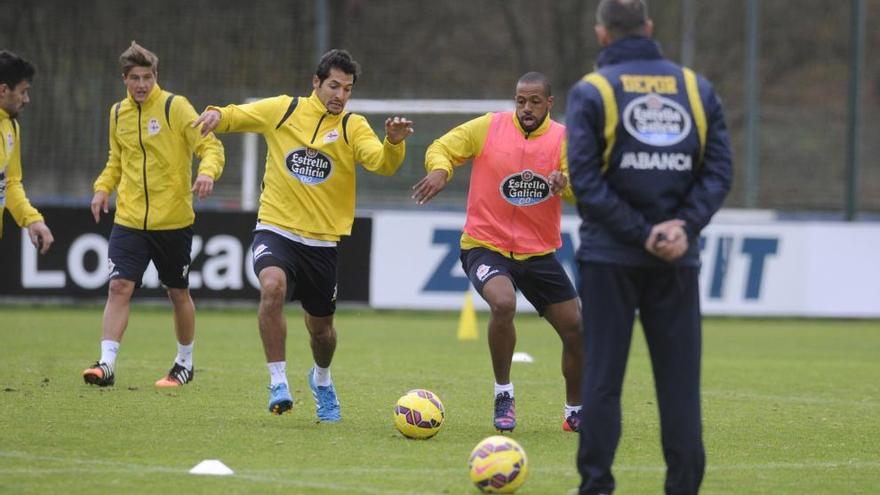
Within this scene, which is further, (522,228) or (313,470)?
(522,228)

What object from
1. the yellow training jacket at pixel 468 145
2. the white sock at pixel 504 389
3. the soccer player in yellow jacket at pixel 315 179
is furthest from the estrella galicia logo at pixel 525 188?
the white sock at pixel 504 389

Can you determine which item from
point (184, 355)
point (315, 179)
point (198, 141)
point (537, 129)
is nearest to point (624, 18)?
point (537, 129)

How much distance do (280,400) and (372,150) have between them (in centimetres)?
175

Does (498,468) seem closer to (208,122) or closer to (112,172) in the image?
(208,122)

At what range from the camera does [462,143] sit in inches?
383

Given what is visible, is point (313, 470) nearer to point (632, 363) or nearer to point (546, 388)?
point (546, 388)

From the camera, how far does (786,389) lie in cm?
1266

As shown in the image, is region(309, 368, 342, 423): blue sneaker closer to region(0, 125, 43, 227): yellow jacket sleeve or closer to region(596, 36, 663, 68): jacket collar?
region(0, 125, 43, 227): yellow jacket sleeve

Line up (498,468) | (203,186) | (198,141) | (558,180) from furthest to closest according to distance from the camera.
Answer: (198,141) < (203,186) < (558,180) < (498,468)

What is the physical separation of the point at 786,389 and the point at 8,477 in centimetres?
745

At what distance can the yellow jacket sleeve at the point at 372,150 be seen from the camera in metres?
9.54

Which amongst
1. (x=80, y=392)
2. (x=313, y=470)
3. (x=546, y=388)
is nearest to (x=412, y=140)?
(x=546, y=388)

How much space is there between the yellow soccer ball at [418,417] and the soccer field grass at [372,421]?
0.24 feet

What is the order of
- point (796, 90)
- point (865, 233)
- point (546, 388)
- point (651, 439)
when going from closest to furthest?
point (651, 439) → point (546, 388) → point (865, 233) → point (796, 90)
